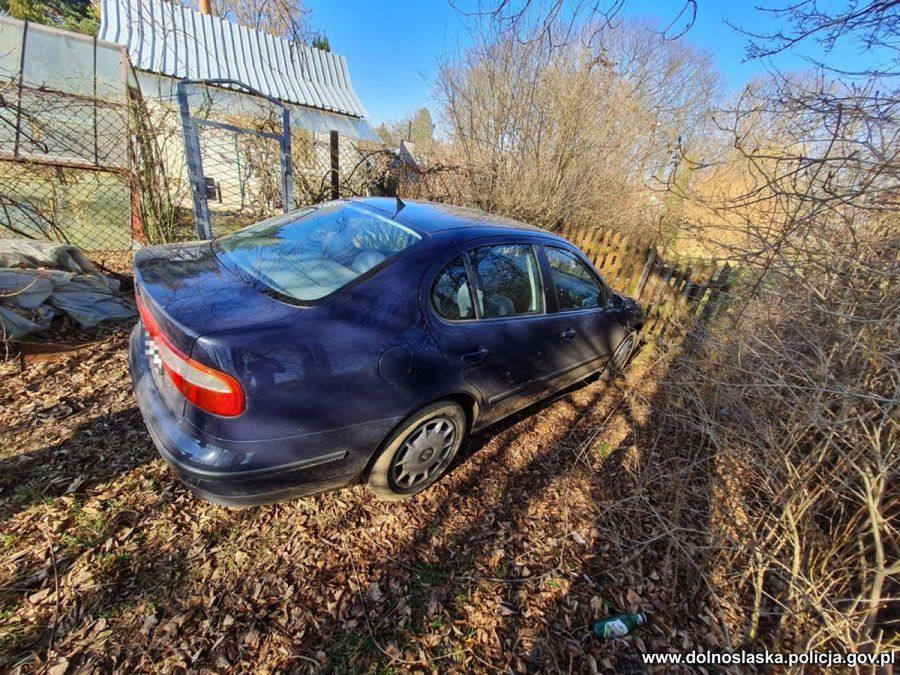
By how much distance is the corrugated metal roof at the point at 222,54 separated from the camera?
959 centimetres

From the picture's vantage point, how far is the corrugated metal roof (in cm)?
959

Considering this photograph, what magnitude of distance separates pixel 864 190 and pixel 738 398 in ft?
4.07

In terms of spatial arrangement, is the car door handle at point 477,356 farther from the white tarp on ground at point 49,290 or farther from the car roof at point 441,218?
the white tarp on ground at point 49,290

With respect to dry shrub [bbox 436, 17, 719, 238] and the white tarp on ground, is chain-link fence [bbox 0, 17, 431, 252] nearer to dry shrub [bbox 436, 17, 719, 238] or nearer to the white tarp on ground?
the white tarp on ground

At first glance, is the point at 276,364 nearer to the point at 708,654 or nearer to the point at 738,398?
the point at 708,654

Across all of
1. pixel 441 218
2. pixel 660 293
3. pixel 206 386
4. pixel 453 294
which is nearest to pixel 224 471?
pixel 206 386

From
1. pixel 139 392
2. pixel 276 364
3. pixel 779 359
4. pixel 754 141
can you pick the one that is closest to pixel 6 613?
pixel 139 392

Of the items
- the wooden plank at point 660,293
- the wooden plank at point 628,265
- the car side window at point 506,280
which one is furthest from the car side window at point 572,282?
the wooden plank at point 628,265

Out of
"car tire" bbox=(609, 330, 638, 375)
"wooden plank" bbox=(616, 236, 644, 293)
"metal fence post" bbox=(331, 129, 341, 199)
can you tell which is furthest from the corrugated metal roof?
"car tire" bbox=(609, 330, 638, 375)

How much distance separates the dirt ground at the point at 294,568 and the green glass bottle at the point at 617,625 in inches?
1.8

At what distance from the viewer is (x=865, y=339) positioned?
6.22 feet

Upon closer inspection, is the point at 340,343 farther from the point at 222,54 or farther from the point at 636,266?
the point at 222,54

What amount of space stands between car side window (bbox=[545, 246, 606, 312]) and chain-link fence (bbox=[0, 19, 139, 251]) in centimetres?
492

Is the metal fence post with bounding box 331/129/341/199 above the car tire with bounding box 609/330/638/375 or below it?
above
